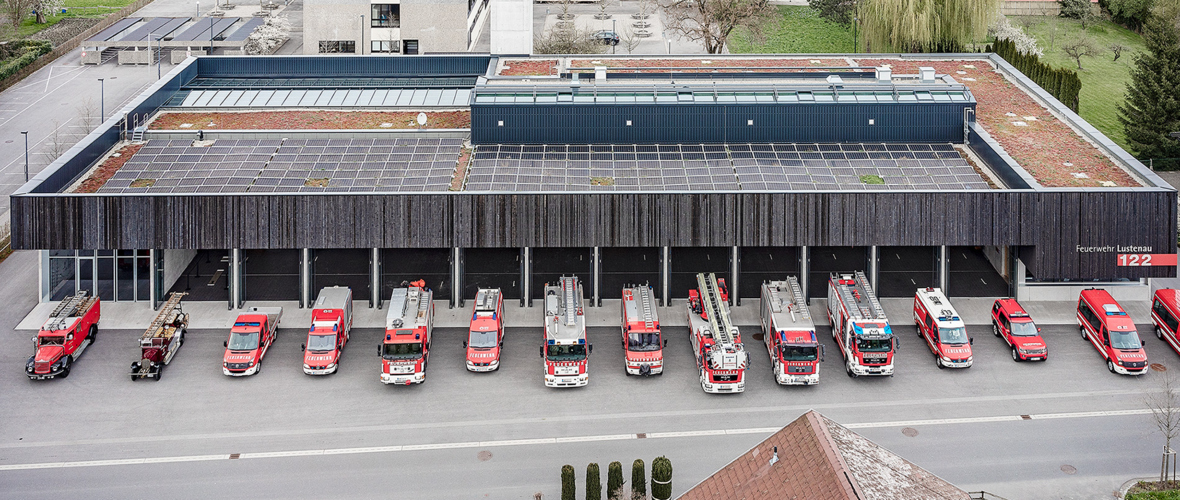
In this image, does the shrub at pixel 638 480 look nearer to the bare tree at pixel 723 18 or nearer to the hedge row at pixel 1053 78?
the hedge row at pixel 1053 78

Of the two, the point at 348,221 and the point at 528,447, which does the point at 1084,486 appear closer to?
the point at 528,447

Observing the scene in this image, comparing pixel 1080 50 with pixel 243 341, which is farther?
pixel 1080 50

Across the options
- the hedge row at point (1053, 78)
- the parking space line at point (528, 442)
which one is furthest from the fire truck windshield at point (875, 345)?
the hedge row at point (1053, 78)

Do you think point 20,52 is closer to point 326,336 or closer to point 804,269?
point 326,336

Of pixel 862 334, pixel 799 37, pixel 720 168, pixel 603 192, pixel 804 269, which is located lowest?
pixel 862 334

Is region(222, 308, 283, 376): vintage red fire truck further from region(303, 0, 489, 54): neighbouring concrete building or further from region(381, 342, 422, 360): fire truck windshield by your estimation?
region(303, 0, 489, 54): neighbouring concrete building

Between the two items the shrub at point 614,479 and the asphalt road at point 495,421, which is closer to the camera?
the shrub at point 614,479

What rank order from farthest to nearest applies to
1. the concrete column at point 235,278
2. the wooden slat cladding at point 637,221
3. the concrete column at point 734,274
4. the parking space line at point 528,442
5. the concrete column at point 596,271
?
the concrete column at point 734,274 < the concrete column at point 596,271 < the concrete column at point 235,278 < the wooden slat cladding at point 637,221 < the parking space line at point 528,442

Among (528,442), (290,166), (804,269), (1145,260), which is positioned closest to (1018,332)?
(1145,260)
